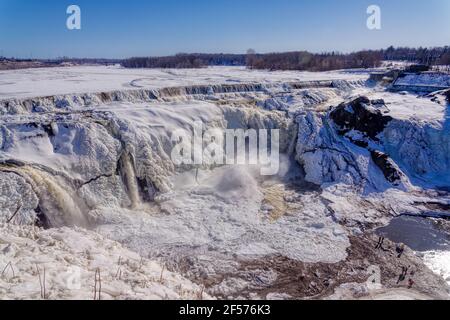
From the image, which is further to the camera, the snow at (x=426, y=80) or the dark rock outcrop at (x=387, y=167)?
the snow at (x=426, y=80)

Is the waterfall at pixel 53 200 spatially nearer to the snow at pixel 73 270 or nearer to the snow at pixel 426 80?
the snow at pixel 73 270

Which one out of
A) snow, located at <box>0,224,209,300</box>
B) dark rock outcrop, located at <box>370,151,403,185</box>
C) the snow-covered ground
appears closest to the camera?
snow, located at <box>0,224,209,300</box>

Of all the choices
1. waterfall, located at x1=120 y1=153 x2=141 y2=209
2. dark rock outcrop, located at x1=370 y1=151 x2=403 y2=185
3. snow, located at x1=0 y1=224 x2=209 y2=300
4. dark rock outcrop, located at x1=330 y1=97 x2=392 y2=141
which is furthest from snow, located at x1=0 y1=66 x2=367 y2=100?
dark rock outcrop, located at x1=370 y1=151 x2=403 y2=185

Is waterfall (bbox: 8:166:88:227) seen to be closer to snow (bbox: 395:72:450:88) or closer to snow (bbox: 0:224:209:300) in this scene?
snow (bbox: 0:224:209:300)

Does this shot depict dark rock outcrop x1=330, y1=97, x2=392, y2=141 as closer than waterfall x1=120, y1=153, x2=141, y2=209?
No

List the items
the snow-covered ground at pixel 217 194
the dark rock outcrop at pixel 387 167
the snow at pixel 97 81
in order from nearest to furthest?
1. the snow-covered ground at pixel 217 194
2. the dark rock outcrop at pixel 387 167
3. the snow at pixel 97 81

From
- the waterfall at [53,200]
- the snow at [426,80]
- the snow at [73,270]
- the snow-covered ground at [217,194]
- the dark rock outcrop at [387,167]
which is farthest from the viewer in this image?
the snow at [426,80]

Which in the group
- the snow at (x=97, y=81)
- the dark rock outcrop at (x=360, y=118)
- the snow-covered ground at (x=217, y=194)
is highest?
the snow at (x=97, y=81)

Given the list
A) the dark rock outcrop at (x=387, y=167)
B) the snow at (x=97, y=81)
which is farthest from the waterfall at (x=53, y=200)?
the dark rock outcrop at (x=387, y=167)

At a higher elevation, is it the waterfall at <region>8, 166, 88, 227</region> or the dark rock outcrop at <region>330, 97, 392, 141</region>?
the dark rock outcrop at <region>330, 97, 392, 141</region>
